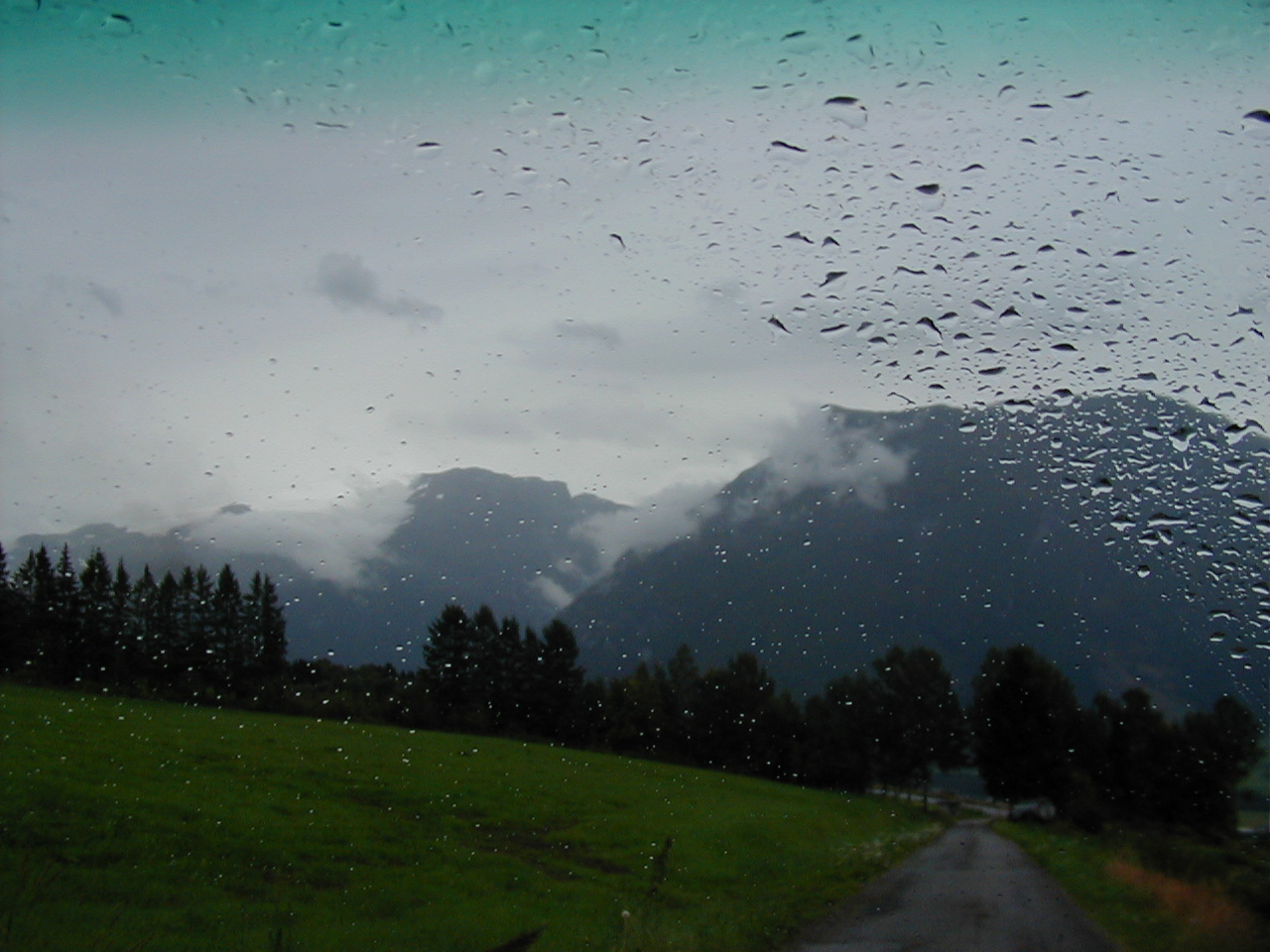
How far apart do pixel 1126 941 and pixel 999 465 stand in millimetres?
2728

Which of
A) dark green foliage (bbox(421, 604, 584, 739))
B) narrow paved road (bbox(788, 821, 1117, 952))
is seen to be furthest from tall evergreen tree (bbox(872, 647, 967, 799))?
dark green foliage (bbox(421, 604, 584, 739))

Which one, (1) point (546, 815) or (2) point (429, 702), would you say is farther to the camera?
(1) point (546, 815)

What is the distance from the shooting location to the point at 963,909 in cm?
558

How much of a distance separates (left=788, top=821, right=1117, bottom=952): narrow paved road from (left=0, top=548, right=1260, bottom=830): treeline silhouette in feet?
2.33

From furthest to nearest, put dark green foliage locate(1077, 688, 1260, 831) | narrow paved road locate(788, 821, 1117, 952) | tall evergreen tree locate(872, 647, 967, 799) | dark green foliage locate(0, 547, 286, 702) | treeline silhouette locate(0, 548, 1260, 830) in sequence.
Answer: dark green foliage locate(0, 547, 286, 702) < treeline silhouette locate(0, 548, 1260, 830) < tall evergreen tree locate(872, 647, 967, 799) < narrow paved road locate(788, 821, 1117, 952) < dark green foliage locate(1077, 688, 1260, 831)

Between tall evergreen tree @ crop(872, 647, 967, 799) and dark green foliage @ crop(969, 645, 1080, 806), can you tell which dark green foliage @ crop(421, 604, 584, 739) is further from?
dark green foliage @ crop(969, 645, 1080, 806)

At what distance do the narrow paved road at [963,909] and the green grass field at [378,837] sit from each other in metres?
0.23

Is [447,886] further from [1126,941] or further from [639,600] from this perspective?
[1126,941]

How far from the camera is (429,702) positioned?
5977 mm

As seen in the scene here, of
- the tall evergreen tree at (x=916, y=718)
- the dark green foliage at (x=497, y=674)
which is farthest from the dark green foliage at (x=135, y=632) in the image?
the tall evergreen tree at (x=916, y=718)

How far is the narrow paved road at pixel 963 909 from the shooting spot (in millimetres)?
5156

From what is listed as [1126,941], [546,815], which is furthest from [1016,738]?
[546,815]

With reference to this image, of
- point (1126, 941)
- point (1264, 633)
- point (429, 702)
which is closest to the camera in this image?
point (1126, 941)

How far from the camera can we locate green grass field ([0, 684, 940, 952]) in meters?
6.11
